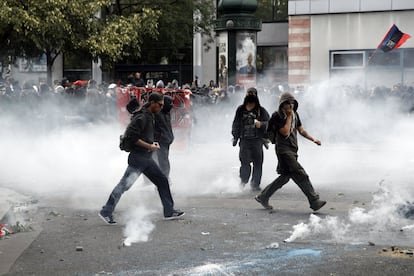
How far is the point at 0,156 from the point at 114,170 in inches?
123

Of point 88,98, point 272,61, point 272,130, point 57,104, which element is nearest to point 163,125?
point 272,130

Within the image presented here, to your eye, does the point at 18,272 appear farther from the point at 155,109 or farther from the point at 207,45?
Answer: the point at 207,45

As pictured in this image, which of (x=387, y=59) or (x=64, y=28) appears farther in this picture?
(x=387, y=59)

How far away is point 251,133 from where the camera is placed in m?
11.0

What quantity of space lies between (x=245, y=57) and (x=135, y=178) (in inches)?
473

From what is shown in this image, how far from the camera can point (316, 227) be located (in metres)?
8.12

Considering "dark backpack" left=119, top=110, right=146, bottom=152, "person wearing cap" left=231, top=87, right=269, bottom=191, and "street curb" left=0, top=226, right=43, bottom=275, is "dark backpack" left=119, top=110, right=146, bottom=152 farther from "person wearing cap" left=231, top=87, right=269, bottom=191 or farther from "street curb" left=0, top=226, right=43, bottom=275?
"person wearing cap" left=231, top=87, right=269, bottom=191

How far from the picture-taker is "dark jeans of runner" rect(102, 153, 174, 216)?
8.66m

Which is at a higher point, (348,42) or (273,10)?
(273,10)

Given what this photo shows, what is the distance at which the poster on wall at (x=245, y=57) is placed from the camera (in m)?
20.2

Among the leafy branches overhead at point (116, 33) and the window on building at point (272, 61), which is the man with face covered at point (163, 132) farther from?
the window on building at point (272, 61)

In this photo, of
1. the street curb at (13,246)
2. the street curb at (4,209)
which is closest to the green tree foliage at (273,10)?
the street curb at (4,209)

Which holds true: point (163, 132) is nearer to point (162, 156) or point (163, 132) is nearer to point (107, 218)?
point (162, 156)

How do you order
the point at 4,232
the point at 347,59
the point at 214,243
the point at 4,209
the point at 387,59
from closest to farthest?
the point at 214,243, the point at 4,232, the point at 4,209, the point at 387,59, the point at 347,59
